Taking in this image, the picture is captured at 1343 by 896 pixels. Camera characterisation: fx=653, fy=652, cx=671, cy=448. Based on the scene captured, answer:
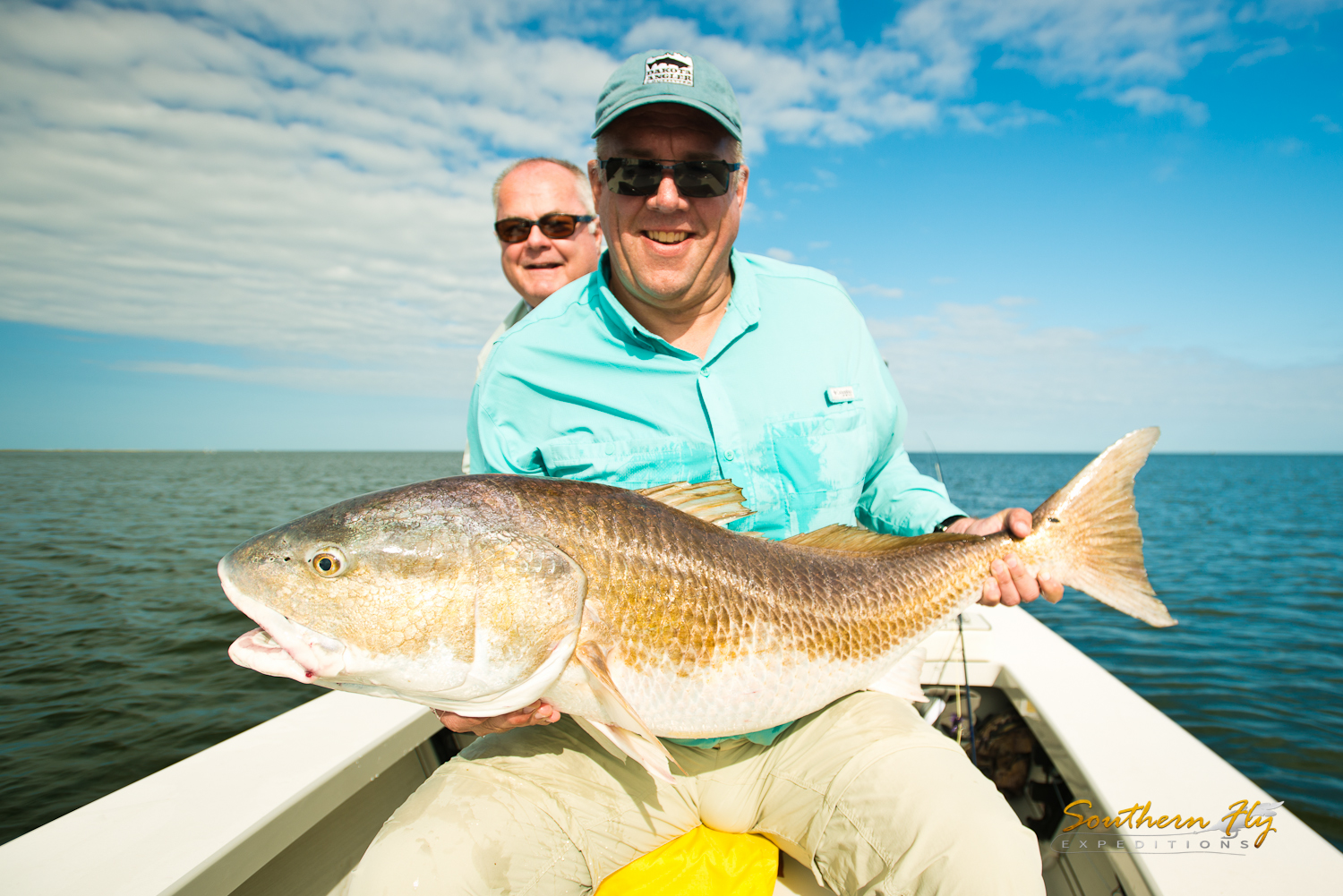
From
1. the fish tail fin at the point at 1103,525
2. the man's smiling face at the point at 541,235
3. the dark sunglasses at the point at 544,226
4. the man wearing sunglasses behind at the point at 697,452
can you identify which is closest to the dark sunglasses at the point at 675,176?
the man wearing sunglasses behind at the point at 697,452

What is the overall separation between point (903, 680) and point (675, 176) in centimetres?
224

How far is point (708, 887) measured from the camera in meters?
2.37

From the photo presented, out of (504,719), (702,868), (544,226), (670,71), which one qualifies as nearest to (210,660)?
(544,226)

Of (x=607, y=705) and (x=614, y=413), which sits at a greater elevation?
(x=614, y=413)

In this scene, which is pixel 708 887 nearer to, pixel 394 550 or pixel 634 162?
pixel 394 550

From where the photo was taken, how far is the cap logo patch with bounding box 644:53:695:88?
2.64 metres

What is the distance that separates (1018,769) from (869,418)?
6.97 ft

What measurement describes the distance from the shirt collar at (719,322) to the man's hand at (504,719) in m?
1.47

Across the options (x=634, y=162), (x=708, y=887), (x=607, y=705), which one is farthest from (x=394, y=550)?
(x=634, y=162)

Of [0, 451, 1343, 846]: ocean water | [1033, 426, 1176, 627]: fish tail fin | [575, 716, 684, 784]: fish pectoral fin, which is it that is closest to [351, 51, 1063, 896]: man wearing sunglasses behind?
[1033, 426, 1176, 627]: fish tail fin

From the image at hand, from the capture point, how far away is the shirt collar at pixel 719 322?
2.76 metres

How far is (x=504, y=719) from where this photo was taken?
84.4 inches

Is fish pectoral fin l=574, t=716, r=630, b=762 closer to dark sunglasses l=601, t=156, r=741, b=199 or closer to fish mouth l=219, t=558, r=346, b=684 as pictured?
fish mouth l=219, t=558, r=346, b=684

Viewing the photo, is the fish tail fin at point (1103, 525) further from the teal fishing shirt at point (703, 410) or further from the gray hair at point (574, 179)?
the gray hair at point (574, 179)
